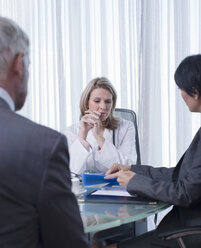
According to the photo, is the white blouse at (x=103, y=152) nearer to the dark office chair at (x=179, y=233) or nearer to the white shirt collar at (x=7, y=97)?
the dark office chair at (x=179, y=233)

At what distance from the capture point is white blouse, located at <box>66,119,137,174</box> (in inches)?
105

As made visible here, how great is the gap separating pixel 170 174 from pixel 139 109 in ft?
6.97

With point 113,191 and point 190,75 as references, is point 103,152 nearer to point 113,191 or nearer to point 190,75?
point 113,191

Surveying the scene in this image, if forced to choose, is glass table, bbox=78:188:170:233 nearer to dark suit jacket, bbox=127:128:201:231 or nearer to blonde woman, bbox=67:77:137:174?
dark suit jacket, bbox=127:128:201:231

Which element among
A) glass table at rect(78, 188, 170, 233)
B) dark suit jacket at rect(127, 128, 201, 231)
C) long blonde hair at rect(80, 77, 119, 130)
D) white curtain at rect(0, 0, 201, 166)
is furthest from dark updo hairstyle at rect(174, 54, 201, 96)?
white curtain at rect(0, 0, 201, 166)

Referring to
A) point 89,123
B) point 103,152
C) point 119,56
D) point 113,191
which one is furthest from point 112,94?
point 119,56

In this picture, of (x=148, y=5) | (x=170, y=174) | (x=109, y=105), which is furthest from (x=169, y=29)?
(x=170, y=174)

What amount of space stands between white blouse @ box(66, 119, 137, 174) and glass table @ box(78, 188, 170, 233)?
81 centimetres

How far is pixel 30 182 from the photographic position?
930 mm

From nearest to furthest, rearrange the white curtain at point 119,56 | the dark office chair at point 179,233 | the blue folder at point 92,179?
1. the dark office chair at point 179,233
2. the blue folder at point 92,179
3. the white curtain at point 119,56

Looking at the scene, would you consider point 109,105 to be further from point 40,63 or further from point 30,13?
point 30,13

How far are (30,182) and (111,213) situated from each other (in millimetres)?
727

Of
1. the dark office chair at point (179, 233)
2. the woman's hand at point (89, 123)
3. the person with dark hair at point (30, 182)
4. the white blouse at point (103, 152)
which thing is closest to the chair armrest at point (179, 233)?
the dark office chair at point (179, 233)

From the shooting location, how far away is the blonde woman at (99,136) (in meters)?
2.68
